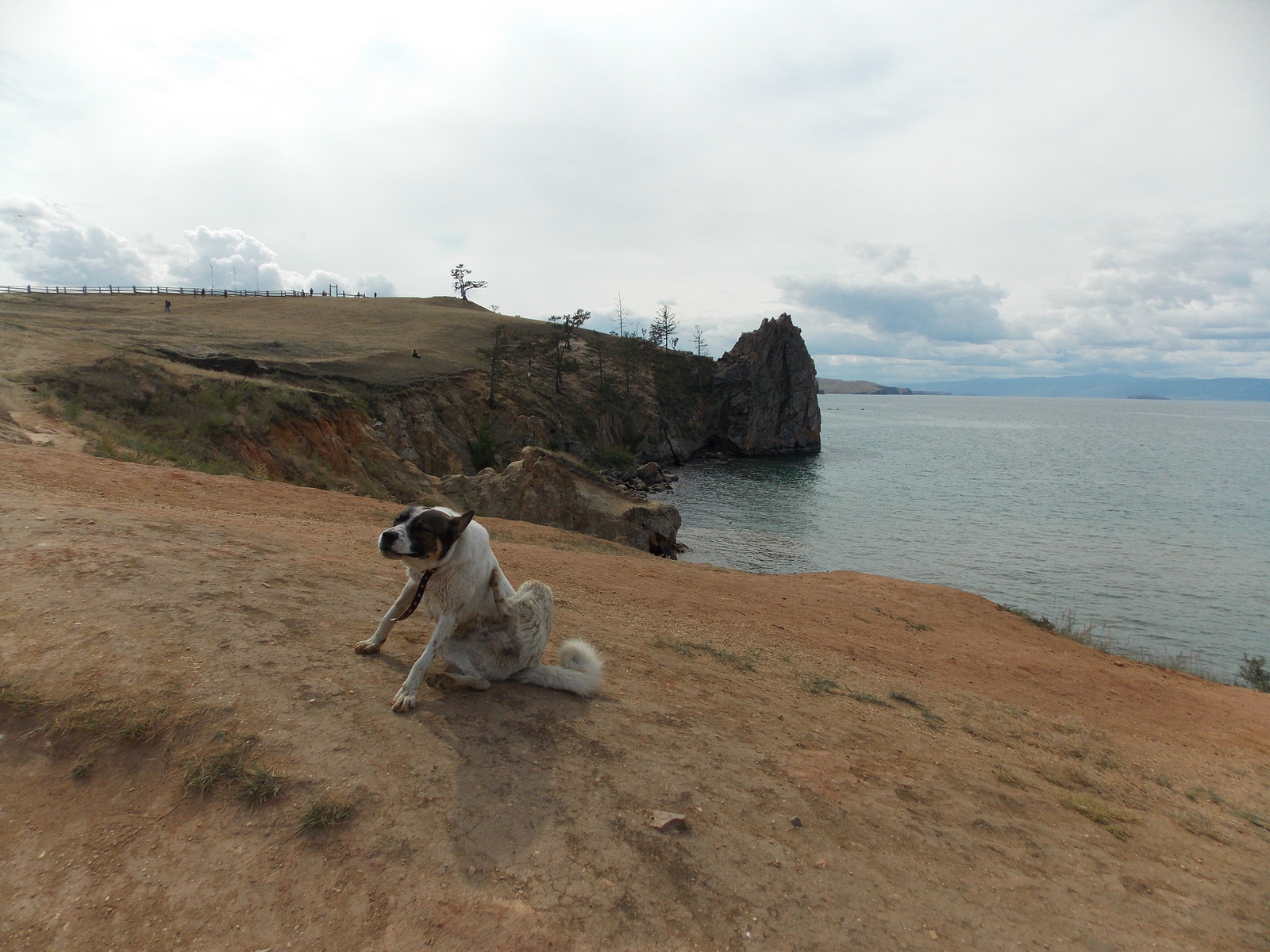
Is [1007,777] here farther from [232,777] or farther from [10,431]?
[10,431]

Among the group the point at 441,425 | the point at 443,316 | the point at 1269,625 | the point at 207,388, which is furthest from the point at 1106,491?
the point at 443,316

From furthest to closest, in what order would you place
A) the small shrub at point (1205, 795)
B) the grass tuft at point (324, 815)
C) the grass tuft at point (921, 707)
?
1. the grass tuft at point (921, 707)
2. the small shrub at point (1205, 795)
3. the grass tuft at point (324, 815)

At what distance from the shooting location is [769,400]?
80.2 m

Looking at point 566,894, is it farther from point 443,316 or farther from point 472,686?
point 443,316

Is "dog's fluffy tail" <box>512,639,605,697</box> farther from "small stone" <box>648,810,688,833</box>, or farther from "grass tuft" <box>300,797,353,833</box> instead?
"grass tuft" <box>300,797,353,833</box>

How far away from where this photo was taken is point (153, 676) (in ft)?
15.3

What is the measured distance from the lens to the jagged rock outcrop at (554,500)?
24953mm

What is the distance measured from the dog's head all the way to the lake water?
23.7 metres

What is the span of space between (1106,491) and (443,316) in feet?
232

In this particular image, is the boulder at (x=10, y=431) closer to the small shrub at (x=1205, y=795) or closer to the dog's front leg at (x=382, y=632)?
the dog's front leg at (x=382, y=632)

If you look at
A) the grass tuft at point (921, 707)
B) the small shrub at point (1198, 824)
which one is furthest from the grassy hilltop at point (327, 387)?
Answer: the small shrub at point (1198, 824)

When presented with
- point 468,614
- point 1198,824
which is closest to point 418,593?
point 468,614

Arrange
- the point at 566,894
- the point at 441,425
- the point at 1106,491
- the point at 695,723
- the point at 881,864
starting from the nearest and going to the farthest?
the point at 566,894 < the point at 881,864 < the point at 695,723 < the point at 441,425 < the point at 1106,491

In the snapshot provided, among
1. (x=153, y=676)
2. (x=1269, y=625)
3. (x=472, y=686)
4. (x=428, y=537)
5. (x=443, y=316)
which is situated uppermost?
(x=443, y=316)
